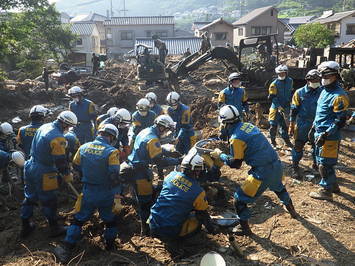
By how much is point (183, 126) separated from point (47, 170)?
11.9ft

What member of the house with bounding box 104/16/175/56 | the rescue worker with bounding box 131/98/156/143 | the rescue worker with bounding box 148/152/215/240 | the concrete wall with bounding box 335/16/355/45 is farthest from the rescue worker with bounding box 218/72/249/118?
the house with bounding box 104/16/175/56

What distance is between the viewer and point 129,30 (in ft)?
152

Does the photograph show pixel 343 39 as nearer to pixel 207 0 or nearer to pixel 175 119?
pixel 175 119

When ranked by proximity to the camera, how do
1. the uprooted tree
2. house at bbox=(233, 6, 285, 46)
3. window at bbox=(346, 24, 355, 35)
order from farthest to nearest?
house at bbox=(233, 6, 285, 46) → window at bbox=(346, 24, 355, 35) → the uprooted tree

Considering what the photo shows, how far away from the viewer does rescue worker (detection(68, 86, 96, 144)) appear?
835cm

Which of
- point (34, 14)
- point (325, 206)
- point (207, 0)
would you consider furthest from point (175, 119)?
point (207, 0)

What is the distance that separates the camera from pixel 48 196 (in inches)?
207

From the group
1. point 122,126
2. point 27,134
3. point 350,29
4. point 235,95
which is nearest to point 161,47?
point 235,95

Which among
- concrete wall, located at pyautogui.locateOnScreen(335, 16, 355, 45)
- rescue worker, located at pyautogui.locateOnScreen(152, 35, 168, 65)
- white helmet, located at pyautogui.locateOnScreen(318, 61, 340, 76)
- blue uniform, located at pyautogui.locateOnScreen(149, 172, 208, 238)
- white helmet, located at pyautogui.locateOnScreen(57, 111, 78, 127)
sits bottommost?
blue uniform, located at pyautogui.locateOnScreen(149, 172, 208, 238)

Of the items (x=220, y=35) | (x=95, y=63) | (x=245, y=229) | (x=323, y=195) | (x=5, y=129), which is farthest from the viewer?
(x=220, y=35)

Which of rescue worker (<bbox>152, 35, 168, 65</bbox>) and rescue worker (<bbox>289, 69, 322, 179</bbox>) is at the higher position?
rescue worker (<bbox>152, 35, 168, 65</bbox>)

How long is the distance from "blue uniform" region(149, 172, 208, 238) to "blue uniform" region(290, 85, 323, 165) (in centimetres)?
317

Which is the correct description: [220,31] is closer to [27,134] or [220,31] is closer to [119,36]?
[119,36]

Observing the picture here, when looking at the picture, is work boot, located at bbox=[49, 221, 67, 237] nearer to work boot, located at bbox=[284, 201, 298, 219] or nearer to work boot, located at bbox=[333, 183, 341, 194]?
work boot, located at bbox=[284, 201, 298, 219]
